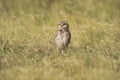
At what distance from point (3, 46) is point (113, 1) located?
227 inches

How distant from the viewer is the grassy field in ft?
25.0

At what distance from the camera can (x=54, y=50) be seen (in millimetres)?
9094

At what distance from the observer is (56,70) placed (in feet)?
25.7

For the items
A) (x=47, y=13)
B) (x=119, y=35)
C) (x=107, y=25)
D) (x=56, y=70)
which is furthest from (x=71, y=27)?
(x=56, y=70)

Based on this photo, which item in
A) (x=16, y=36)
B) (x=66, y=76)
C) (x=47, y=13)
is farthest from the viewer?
(x=47, y=13)

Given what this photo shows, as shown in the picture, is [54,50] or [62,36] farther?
[62,36]

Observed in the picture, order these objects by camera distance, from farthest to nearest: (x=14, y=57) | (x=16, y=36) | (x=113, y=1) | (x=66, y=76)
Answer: (x=113, y=1) < (x=16, y=36) < (x=14, y=57) < (x=66, y=76)

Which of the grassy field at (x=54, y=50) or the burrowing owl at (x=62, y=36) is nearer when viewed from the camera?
the grassy field at (x=54, y=50)

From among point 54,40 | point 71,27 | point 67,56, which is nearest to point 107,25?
point 71,27

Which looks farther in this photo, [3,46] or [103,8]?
[103,8]

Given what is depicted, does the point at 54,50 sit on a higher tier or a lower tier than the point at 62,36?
lower

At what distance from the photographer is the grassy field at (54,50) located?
7633 mm

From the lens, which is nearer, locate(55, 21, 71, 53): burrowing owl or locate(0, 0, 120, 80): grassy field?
locate(0, 0, 120, 80): grassy field

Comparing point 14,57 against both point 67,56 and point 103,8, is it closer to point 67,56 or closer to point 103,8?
point 67,56
